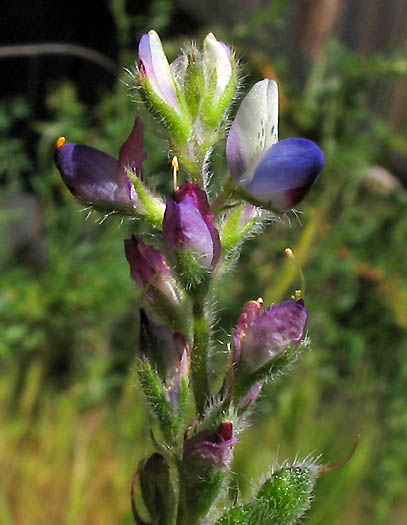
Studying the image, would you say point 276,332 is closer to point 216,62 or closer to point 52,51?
point 216,62

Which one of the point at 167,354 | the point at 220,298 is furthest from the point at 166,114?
the point at 220,298

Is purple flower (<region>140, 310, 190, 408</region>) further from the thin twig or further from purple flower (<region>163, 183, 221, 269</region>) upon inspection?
the thin twig

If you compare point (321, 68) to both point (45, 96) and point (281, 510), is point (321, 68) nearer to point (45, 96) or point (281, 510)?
point (45, 96)

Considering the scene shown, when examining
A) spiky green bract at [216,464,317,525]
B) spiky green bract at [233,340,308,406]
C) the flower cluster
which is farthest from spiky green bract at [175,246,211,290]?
spiky green bract at [216,464,317,525]

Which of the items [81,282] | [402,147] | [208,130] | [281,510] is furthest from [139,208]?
[402,147]

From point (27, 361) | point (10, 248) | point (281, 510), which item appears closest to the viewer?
point (281, 510)

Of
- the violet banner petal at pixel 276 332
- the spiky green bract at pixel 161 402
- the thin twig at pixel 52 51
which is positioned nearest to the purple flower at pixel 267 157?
the violet banner petal at pixel 276 332
